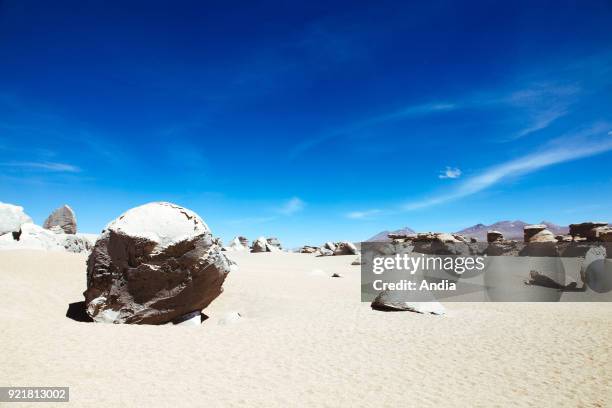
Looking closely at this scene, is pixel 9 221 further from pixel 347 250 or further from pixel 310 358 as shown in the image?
pixel 347 250

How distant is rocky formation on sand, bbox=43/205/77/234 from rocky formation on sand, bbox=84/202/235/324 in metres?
19.6

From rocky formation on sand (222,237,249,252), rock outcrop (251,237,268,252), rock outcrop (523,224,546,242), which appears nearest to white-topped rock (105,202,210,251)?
rock outcrop (523,224,546,242)

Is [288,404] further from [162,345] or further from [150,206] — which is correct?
[150,206]

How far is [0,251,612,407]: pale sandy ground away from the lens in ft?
17.1

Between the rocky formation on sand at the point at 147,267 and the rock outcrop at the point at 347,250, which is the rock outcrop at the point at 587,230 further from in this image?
the rocky formation on sand at the point at 147,267

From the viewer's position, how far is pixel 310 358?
6.83 metres

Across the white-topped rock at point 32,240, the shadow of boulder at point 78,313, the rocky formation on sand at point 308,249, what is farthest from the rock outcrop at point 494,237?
the shadow of boulder at point 78,313

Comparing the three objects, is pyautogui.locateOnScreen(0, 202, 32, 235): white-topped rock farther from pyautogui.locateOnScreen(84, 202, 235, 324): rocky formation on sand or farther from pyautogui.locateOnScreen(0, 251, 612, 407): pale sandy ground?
pyautogui.locateOnScreen(84, 202, 235, 324): rocky formation on sand

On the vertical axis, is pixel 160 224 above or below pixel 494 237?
below

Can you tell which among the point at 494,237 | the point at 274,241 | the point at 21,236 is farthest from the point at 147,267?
the point at 274,241

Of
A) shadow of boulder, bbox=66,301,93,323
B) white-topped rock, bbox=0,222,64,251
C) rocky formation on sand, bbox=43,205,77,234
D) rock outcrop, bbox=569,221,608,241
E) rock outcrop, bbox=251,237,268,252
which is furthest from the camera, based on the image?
rock outcrop, bbox=251,237,268,252

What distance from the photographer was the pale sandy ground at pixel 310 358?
520 centimetres

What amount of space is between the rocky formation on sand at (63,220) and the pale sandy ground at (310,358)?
16420 mm

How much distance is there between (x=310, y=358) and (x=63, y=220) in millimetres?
25569
